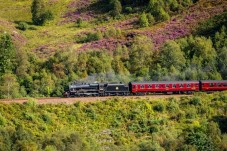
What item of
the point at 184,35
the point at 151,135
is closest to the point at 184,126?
the point at 151,135

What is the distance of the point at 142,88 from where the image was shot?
68.0 m

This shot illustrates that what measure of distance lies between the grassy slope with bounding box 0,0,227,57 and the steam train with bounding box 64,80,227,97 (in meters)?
27.0

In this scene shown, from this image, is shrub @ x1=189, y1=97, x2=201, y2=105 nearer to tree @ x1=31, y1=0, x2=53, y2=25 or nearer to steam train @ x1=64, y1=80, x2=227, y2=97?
steam train @ x1=64, y1=80, x2=227, y2=97

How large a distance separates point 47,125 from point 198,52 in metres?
35.9

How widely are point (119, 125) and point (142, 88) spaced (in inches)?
401

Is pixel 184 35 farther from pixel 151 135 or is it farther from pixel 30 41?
pixel 151 135

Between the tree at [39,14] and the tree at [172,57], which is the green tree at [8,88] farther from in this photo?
the tree at [39,14]

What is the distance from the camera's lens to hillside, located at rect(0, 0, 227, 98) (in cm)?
7675

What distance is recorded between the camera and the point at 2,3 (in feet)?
433

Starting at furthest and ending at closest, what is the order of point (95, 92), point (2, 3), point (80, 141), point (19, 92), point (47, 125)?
1. point (2, 3)
2. point (19, 92)
3. point (95, 92)
4. point (47, 125)
5. point (80, 141)

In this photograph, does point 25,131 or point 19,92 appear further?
point 19,92

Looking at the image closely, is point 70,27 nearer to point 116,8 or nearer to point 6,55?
point 116,8

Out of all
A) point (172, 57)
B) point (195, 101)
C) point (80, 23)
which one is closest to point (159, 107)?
point (195, 101)

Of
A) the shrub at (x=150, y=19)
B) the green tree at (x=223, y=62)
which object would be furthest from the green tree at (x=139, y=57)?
the shrub at (x=150, y=19)
